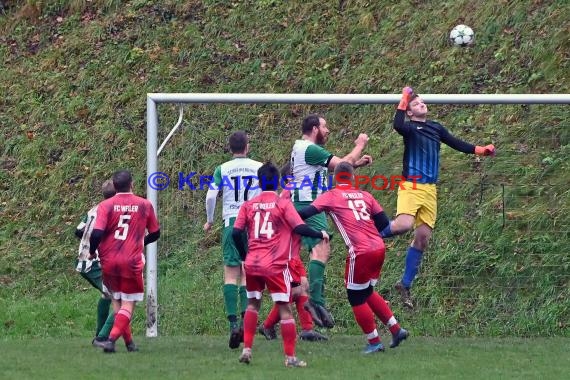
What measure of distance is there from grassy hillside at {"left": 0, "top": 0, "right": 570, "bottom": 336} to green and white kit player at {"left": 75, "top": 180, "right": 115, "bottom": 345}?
1328 mm

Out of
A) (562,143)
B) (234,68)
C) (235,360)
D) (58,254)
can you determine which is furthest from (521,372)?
(234,68)

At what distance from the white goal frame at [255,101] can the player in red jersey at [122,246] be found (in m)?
1.61

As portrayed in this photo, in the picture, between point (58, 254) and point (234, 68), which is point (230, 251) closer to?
point (58, 254)

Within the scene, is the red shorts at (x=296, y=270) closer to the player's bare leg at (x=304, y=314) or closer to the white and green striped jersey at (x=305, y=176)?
the player's bare leg at (x=304, y=314)

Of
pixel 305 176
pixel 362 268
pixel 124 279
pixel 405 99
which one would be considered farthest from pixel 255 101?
pixel 362 268

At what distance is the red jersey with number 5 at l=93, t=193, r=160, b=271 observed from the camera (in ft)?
32.7

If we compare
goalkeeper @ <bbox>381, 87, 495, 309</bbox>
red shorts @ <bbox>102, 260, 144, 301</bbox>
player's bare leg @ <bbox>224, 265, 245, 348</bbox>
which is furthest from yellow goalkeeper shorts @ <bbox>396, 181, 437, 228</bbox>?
red shorts @ <bbox>102, 260, 144, 301</bbox>

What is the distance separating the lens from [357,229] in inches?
381

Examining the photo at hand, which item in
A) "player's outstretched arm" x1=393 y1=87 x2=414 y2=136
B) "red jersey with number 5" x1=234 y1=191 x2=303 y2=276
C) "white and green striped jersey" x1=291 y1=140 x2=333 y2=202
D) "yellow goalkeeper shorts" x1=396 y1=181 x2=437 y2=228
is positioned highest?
A: "player's outstretched arm" x1=393 y1=87 x2=414 y2=136

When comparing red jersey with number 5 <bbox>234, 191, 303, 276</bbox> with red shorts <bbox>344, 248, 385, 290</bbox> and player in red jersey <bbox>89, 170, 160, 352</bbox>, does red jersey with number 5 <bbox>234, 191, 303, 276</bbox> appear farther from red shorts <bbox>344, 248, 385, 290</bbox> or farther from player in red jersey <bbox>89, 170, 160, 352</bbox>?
player in red jersey <bbox>89, 170, 160, 352</bbox>

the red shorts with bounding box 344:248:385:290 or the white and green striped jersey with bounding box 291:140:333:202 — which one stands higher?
the white and green striped jersey with bounding box 291:140:333:202

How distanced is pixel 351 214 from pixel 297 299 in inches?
57.5

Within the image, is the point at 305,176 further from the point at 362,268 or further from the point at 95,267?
the point at 95,267

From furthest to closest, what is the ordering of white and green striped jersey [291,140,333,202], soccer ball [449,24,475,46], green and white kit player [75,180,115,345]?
1. soccer ball [449,24,475,46]
2. white and green striped jersey [291,140,333,202]
3. green and white kit player [75,180,115,345]
